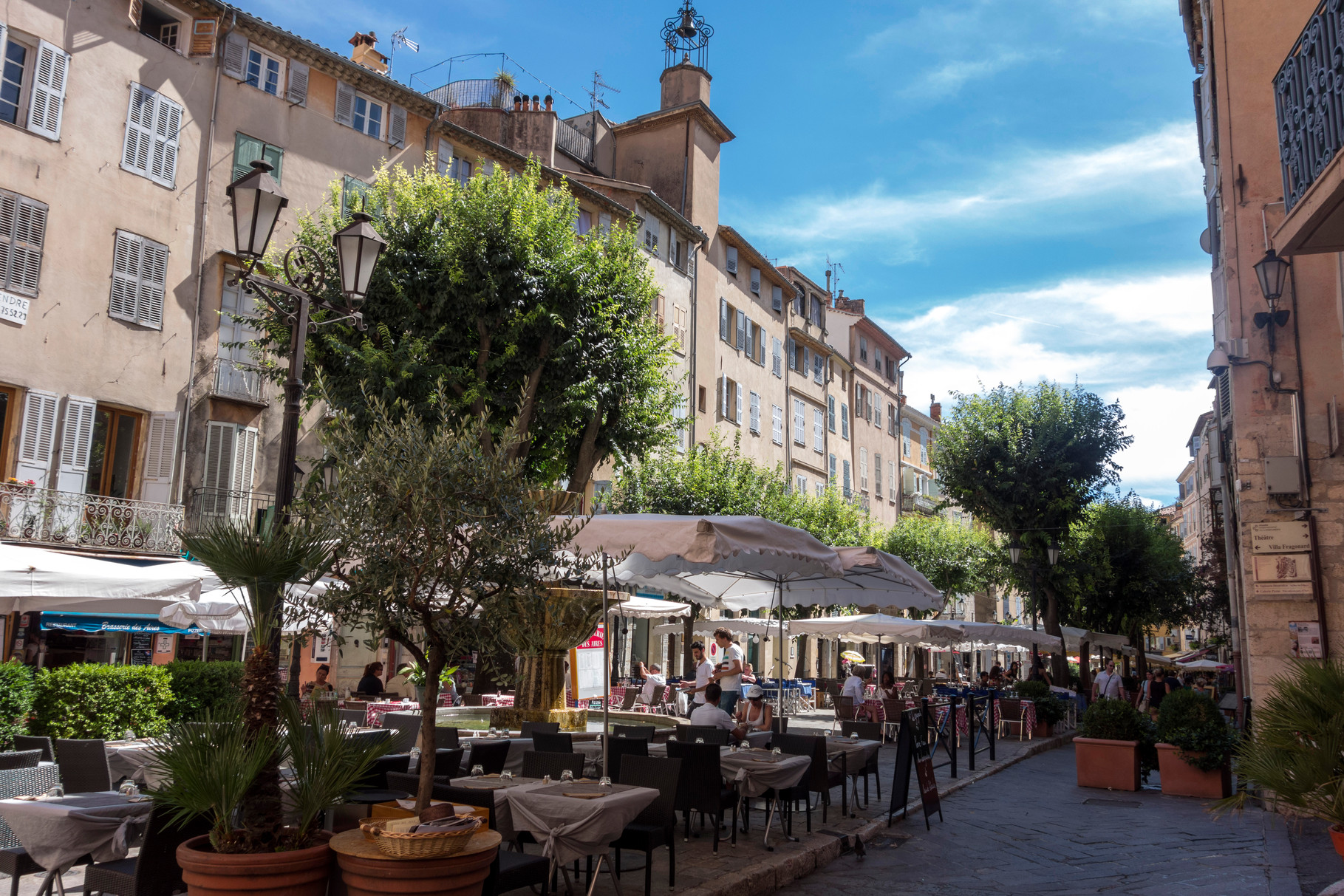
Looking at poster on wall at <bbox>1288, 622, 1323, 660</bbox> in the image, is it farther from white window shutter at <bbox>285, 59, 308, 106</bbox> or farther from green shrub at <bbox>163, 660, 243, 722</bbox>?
white window shutter at <bbox>285, 59, 308, 106</bbox>

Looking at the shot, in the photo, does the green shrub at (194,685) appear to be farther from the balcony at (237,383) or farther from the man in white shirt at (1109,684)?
the man in white shirt at (1109,684)

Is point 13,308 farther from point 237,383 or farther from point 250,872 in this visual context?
point 250,872

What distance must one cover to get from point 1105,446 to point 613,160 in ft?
64.4

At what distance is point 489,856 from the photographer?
4.79 metres

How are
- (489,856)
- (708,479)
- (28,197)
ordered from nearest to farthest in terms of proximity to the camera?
(489,856) → (28,197) → (708,479)

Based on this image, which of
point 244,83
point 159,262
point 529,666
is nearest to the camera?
point 529,666

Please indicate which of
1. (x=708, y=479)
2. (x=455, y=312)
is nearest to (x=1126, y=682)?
(x=708, y=479)

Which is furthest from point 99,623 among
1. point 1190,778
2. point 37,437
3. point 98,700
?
point 1190,778

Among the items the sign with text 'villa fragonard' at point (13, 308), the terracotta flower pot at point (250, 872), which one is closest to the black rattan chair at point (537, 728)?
the terracotta flower pot at point (250, 872)

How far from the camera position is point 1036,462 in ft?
98.4

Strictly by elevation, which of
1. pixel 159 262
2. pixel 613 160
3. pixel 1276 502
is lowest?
pixel 1276 502

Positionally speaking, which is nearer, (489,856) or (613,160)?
(489,856)

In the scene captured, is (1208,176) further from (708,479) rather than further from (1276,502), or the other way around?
(708,479)

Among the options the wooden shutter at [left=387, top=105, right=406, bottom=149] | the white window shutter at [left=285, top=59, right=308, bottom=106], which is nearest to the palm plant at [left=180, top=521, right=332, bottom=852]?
the white window shutter at [left=285, top=59, right=308, bottom=106]
